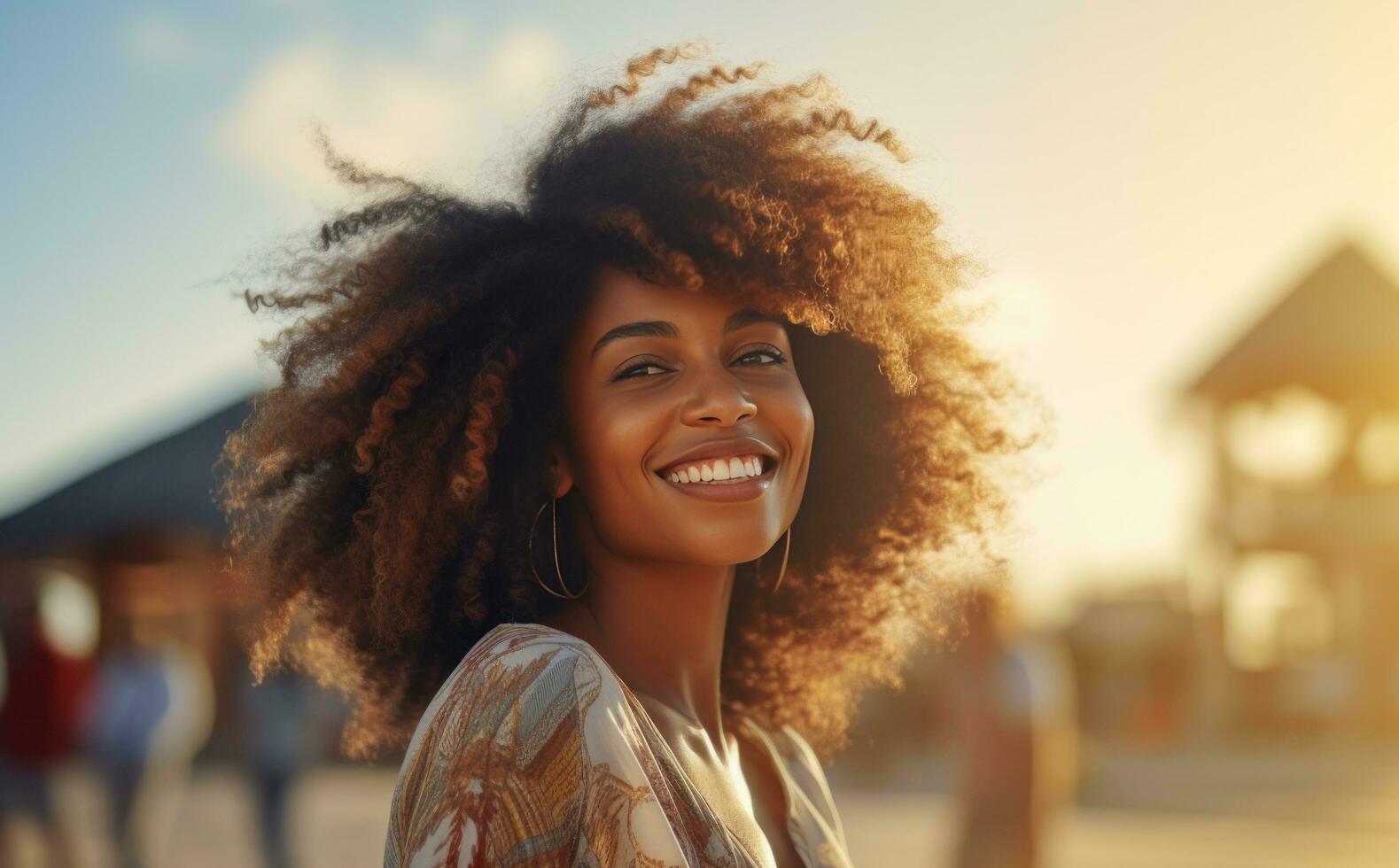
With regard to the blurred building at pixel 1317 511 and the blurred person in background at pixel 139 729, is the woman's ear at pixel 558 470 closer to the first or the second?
the blurred person in background at pixel 139 729

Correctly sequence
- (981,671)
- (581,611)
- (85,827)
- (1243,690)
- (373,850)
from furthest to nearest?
1. (1243,690)
2. (85,827)
3. (373,850)
4. (981,671)
5. (581,611)

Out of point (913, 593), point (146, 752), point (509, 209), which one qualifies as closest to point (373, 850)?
point (146, 752)

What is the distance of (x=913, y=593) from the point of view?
3428 mm

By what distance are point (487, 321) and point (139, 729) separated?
21.9 feet

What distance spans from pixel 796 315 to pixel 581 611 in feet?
2.07

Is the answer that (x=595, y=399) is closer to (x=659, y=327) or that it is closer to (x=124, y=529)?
(x=659, y=327)

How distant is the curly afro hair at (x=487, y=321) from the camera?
2.49m

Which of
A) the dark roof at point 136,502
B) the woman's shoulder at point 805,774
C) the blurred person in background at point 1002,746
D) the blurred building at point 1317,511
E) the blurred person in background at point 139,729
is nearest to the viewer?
the woman's shoulder at point 805,774

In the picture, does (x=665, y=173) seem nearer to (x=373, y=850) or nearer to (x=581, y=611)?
(x=581, y=611)

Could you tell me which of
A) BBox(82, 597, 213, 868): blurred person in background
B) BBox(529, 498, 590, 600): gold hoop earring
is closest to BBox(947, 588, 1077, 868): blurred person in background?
BBox(82, 597, 213, 868): blurred person in background

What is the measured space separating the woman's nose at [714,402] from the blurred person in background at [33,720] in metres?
7.38

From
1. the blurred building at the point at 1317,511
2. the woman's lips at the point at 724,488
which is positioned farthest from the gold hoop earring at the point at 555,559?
the blurred building at the point at 1317,511

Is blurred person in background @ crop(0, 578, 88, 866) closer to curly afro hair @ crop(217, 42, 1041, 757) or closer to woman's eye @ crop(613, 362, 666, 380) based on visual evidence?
curly afro hair @ crop(217, 42, 1041, 757)

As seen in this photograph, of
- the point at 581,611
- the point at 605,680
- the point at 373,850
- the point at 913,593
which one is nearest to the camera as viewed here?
the point at 605,680
